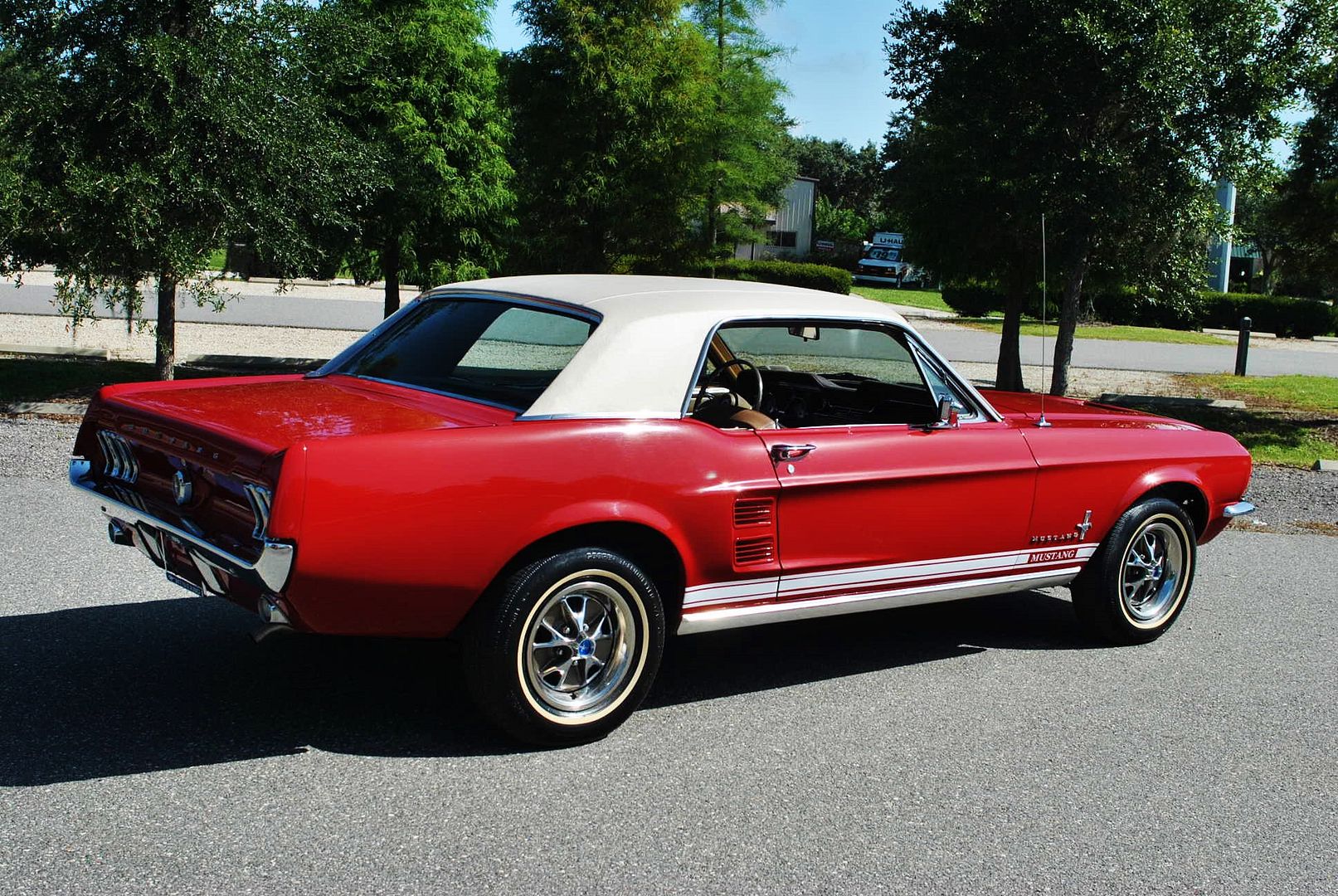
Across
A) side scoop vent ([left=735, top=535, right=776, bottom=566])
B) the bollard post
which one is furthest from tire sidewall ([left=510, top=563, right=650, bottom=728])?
the bollard post

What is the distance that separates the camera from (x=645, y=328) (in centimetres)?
Result: 448

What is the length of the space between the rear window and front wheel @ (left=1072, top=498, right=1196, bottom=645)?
102 inches

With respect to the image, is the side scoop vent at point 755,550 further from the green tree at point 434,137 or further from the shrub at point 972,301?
the shrub at point 972,301

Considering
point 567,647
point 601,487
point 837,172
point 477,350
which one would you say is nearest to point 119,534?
point 477,350

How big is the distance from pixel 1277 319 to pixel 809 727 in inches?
1486

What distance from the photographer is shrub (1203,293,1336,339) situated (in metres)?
37.2

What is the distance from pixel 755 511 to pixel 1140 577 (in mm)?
2272

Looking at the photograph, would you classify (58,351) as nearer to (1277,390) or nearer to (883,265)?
(1277,390)

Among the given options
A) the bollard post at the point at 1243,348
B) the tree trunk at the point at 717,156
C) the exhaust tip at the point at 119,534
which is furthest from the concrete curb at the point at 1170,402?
the exhaust tip at the point at 119,534

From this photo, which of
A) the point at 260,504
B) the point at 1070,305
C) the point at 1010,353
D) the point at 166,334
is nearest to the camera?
the point at 260,504

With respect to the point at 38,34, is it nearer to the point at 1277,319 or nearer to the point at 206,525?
the point at 206,525

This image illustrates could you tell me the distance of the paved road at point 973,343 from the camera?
78.0 ft

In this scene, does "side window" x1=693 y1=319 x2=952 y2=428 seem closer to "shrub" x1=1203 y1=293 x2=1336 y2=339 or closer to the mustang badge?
the mustang badge

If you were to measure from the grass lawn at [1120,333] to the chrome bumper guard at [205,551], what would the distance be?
2702 cm
